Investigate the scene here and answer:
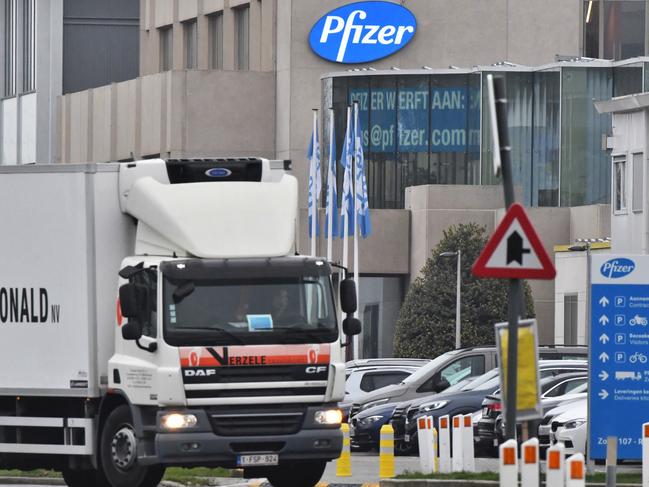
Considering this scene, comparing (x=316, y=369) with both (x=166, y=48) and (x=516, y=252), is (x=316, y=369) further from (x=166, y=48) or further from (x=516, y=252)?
(x=166, y=48)

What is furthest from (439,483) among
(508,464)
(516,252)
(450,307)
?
(450,307)

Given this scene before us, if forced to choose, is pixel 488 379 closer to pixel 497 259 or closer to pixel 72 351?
pixel 72 351

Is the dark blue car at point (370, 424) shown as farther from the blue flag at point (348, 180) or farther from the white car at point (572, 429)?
the blue flag at point (348, 180)

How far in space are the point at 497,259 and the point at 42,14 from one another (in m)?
78.1

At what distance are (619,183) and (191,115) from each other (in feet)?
98.3

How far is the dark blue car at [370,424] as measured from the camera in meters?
35.5

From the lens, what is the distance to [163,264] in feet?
66.4

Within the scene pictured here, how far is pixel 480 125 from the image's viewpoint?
85.3 m

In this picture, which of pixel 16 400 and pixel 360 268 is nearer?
pixel 16 400

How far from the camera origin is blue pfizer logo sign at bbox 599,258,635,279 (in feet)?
79.4

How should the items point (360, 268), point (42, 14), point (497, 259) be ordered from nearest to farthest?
point (497, 259), point (360, 268), point (42, 14)

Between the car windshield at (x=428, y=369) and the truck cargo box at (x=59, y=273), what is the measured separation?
15310mm

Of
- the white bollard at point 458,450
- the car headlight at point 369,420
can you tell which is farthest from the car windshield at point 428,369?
the white bollard at point 458,450

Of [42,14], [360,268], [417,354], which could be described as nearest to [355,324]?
[417,354]
